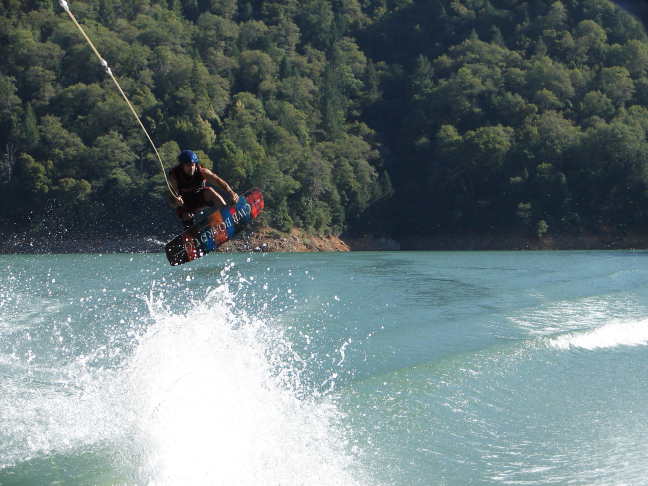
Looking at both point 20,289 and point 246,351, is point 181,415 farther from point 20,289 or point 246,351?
point 20,289

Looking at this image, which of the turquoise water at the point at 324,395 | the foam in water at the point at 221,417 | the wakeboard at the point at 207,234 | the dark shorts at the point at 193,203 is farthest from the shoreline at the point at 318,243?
the foam in water at the point at 221,417

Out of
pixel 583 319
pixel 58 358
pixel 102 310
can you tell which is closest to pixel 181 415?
pixel 58 358

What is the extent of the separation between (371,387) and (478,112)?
5485 centimetres

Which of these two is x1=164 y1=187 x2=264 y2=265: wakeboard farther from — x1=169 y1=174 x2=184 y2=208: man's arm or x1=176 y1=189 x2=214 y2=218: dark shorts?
x1=169 y1=174 x2=184 y2=208: man's arm

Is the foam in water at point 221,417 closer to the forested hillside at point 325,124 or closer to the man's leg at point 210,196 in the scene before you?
the man's leg at point 210,196

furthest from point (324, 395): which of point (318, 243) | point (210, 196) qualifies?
point (318, 243)

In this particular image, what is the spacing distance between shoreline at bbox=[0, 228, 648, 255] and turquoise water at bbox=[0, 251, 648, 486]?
95.2 feet

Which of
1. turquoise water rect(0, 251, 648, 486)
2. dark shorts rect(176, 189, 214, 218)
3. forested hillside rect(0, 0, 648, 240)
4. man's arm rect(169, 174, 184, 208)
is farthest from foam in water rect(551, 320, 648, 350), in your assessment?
forested hillside rect(0, 0, 648, 240)

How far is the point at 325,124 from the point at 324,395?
54.3 meters

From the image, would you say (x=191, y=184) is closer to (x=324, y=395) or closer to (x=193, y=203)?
(x=193, y=203)

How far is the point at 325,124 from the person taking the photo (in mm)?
62281

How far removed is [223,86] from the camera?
58.0 meters

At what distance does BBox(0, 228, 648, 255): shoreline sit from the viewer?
4497 centimetres

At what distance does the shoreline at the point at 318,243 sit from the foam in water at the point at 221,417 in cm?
3556
